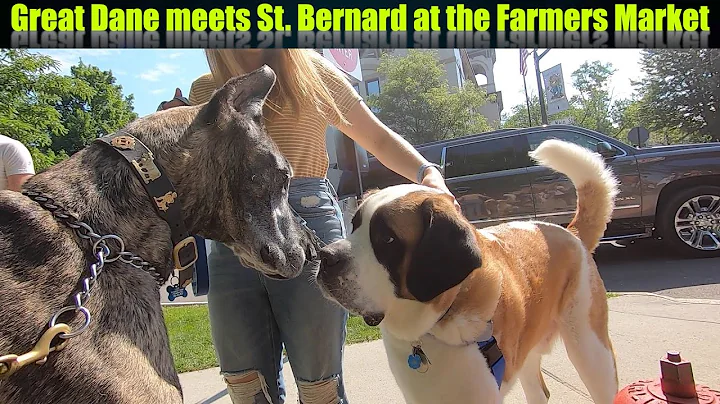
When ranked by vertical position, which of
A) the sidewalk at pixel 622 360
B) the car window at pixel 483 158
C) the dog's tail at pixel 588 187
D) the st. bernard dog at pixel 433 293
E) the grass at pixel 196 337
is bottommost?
the grass at pixel 196 337

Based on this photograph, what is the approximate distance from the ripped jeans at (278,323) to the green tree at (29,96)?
7.09m

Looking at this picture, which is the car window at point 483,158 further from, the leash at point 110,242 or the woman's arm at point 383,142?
the leash at point 110,242

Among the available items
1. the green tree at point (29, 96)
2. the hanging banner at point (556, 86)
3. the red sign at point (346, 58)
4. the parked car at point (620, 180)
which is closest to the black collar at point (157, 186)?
the red sign at point (346, 58)

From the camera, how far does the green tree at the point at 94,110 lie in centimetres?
3089

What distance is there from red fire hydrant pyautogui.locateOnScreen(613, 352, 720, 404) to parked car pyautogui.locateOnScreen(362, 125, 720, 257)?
5.51 m

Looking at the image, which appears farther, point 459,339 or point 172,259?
point 459,339

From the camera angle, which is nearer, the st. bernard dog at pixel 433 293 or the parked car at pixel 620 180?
the st. bernard dog at pixel 433 293

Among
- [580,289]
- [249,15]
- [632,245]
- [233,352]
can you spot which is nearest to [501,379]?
[580,289]

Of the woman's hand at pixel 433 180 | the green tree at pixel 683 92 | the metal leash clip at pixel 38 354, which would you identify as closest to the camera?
the metal leash clip at pixel 38 354

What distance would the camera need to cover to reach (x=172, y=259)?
151cm

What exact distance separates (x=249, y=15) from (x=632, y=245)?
7.91m

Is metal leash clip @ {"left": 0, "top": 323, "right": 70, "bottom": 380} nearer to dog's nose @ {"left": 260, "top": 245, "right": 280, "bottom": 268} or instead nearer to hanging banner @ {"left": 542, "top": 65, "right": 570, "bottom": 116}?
dog's nose @ {"left": 260, "top": 245, "right": 280, "bottom": 268}

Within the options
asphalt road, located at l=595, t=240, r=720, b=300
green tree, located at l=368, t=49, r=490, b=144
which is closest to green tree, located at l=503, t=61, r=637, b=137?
green tree, located at l=368, t=49, r=490, b=144

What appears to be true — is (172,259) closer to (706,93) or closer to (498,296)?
(498,296)
